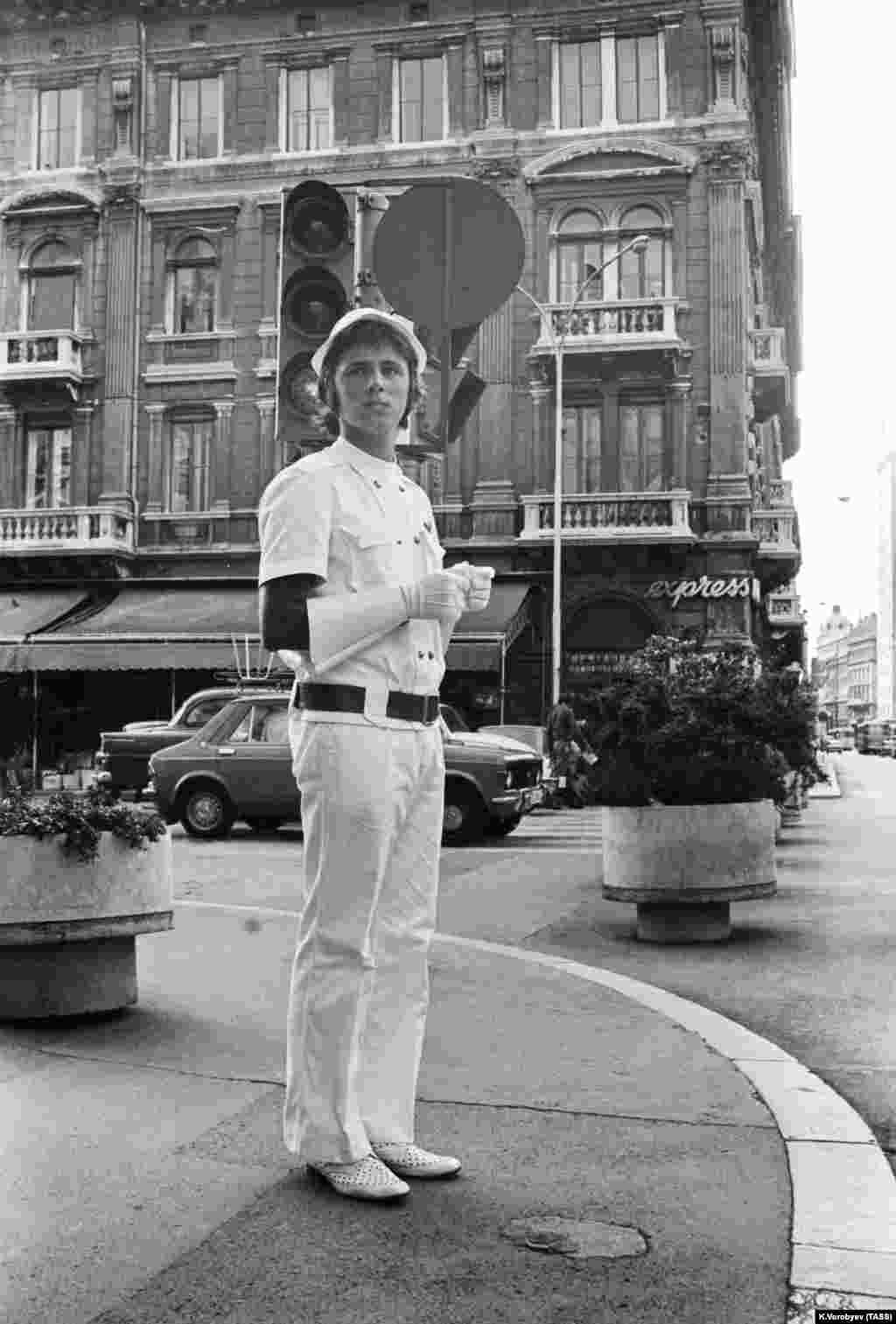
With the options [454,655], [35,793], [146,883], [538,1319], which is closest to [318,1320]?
[538,1319]

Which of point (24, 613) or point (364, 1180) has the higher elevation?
point (24, 613)

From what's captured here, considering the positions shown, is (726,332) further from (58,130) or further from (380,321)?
(380,321)

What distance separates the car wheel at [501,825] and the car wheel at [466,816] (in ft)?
0.90

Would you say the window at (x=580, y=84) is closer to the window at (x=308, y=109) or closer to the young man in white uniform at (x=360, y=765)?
the window at (x=308, y=109)

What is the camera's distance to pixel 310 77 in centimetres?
3188

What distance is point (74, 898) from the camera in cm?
563

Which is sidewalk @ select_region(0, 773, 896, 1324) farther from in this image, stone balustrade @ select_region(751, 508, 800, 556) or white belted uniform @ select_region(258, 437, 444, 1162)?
stone balustrade @ select_region(751, 508, 800, 556)

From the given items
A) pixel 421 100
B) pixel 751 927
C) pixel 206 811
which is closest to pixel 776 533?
pixel 421 100

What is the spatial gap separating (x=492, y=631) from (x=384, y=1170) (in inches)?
933

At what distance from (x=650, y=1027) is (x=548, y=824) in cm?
1422

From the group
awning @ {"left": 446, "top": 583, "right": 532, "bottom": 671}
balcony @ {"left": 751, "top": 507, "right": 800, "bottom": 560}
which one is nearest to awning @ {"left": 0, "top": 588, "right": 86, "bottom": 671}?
awning @ {"left": 446, "top": 583, "right": 532, "bottom": 671}

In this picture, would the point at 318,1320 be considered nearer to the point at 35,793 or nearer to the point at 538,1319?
the point at 538,1319

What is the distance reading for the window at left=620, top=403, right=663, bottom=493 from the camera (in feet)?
98.8

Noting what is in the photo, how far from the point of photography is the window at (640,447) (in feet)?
98.8
